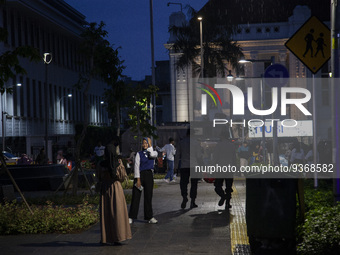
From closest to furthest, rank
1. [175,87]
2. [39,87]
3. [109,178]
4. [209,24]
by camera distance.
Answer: [109,178] → [209,24] → [39,87] → [175,87]

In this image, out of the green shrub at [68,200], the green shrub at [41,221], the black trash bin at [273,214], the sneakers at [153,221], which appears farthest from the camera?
the green shrub at [68,200]

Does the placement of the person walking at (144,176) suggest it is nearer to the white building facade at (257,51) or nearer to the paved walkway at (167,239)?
the paved walkway at (167,239)

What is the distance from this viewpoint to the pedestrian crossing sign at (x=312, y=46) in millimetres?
9031

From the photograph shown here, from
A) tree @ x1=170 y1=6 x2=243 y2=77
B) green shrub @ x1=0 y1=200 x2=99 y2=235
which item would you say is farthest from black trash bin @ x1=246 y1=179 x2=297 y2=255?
tree @ x1=170 y1=6 x2=243 y2=77

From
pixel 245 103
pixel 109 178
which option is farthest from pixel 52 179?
pixel 245 103

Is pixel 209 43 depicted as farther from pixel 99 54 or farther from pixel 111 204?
pixel 111 204

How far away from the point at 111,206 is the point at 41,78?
49.3 m

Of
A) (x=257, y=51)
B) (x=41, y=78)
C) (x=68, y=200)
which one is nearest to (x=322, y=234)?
(x=68, y=200)

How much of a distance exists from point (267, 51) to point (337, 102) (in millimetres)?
58610

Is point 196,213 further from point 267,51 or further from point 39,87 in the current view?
point 267,51

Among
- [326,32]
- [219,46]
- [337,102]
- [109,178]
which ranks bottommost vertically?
[109,178]

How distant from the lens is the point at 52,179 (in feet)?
74.9

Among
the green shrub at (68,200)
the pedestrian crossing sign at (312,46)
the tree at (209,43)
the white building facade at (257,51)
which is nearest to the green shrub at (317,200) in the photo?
the pedestrian crossing sign at (312,46)

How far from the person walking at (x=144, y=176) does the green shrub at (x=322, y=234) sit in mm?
4980
